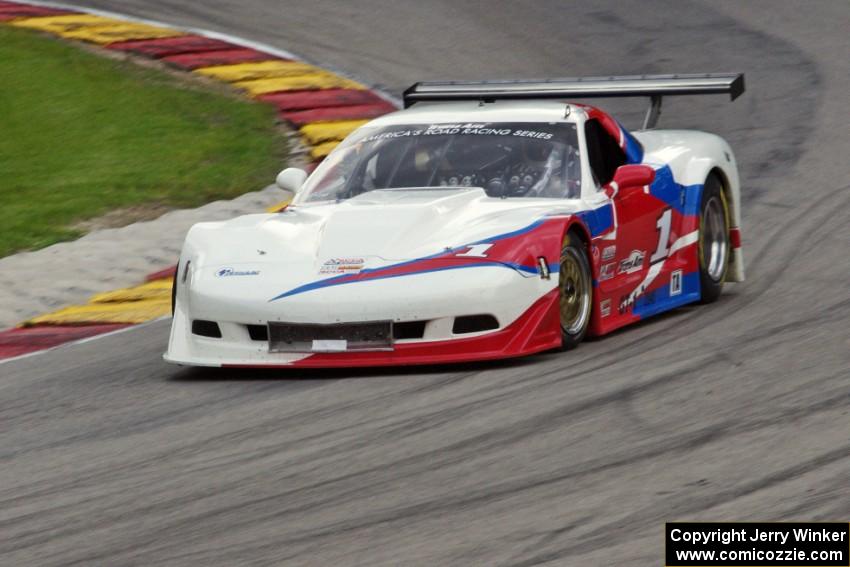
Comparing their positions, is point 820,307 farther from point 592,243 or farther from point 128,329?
point 128,329

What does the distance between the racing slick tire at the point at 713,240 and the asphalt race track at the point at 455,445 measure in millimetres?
219

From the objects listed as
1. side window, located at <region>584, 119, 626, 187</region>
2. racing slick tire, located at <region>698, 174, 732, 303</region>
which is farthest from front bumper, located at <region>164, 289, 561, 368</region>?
racing slick tire, located at <region>698, 174, 732, 303</region>

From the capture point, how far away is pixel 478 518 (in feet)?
16.6

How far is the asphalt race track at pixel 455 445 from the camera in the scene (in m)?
4.96

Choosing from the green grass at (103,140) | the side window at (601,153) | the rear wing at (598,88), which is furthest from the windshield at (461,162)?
the green grass at (103,140)

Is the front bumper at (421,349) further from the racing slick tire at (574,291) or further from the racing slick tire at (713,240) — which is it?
the racing slick tire at (713,240)

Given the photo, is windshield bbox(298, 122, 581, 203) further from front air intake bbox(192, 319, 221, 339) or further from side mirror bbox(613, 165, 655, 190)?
front air intake bbox(192, 319, 221, 339)

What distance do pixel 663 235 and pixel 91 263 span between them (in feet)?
12.3

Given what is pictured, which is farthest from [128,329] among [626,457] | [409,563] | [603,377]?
[409,563]

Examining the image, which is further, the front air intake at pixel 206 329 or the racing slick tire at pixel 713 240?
the racing slick tire at pixel 713 240

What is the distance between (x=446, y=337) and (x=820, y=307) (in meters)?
2.23

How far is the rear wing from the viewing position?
9656 mm

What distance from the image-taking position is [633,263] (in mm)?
8539

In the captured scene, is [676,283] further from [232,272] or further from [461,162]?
[232,272]
